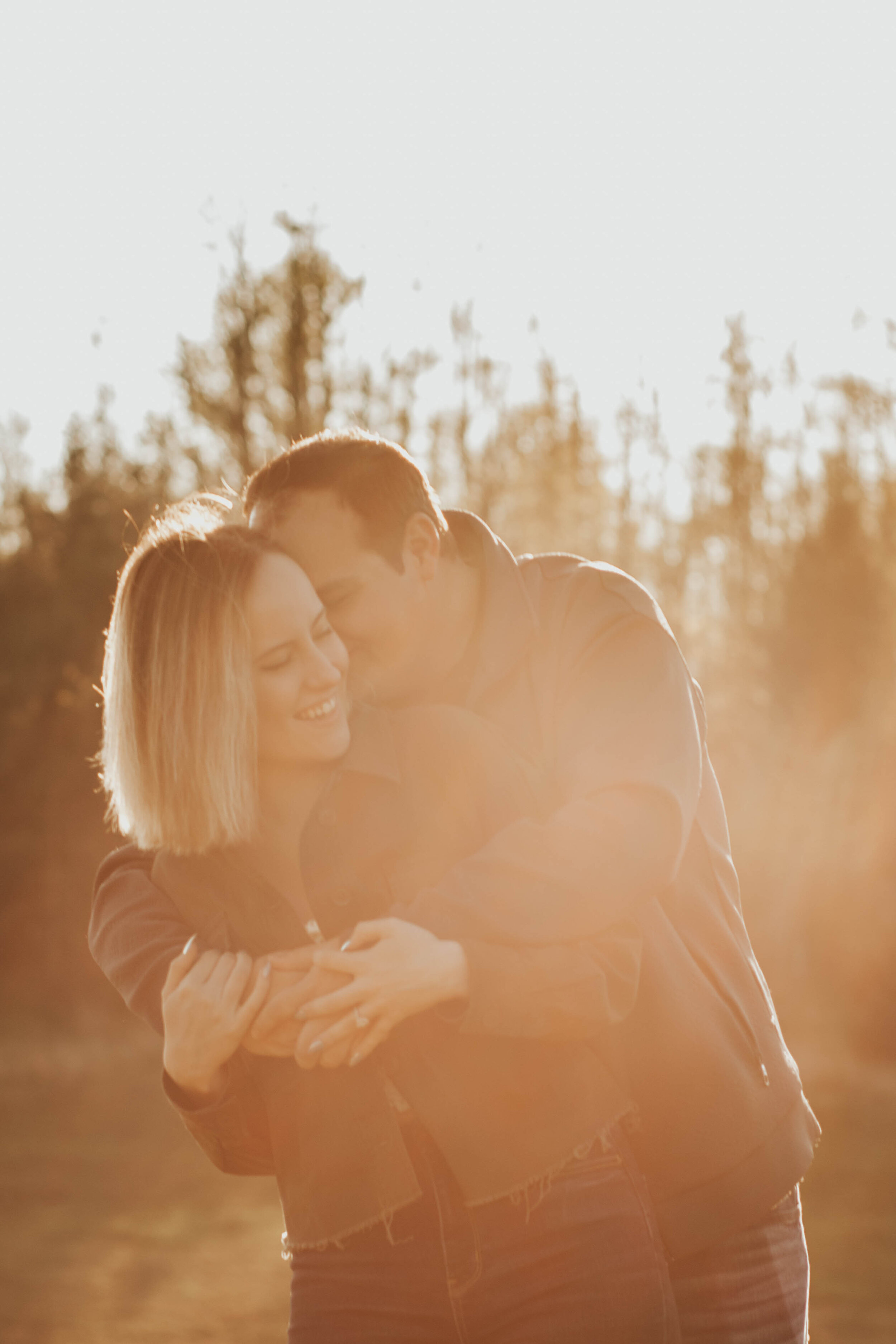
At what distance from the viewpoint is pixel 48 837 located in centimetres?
1205

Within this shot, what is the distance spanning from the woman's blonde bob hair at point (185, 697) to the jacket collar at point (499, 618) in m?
0.45

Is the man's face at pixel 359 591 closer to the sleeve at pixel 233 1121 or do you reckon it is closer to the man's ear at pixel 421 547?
the man's ear at pixel 421 547

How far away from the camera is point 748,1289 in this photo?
2023 mm

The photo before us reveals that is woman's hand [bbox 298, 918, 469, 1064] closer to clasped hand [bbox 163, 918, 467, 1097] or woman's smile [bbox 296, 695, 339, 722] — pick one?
clasped hand [bbox 163, 918, 467, 1097]

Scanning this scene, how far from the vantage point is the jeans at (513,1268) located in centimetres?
180

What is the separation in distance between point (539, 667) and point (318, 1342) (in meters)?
1.04

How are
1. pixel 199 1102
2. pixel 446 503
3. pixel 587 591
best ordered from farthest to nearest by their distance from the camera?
1. pixel 446 503
2. pixel 587 591
3. pixel 199 1102

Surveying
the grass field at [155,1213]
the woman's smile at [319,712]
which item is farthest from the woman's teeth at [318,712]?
the grass field at [155,1213]

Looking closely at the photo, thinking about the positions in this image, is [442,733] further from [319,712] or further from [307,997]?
[307,997]

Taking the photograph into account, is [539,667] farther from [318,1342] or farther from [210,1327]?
[210,1327]

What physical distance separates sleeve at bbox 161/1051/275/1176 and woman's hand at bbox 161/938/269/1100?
0.07 m

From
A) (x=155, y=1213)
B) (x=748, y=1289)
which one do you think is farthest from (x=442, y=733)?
→ (x=155, y=1213)

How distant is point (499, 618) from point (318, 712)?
453mm

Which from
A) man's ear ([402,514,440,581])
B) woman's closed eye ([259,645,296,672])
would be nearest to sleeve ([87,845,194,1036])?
woman's closed eye ([259,645,296,672])
